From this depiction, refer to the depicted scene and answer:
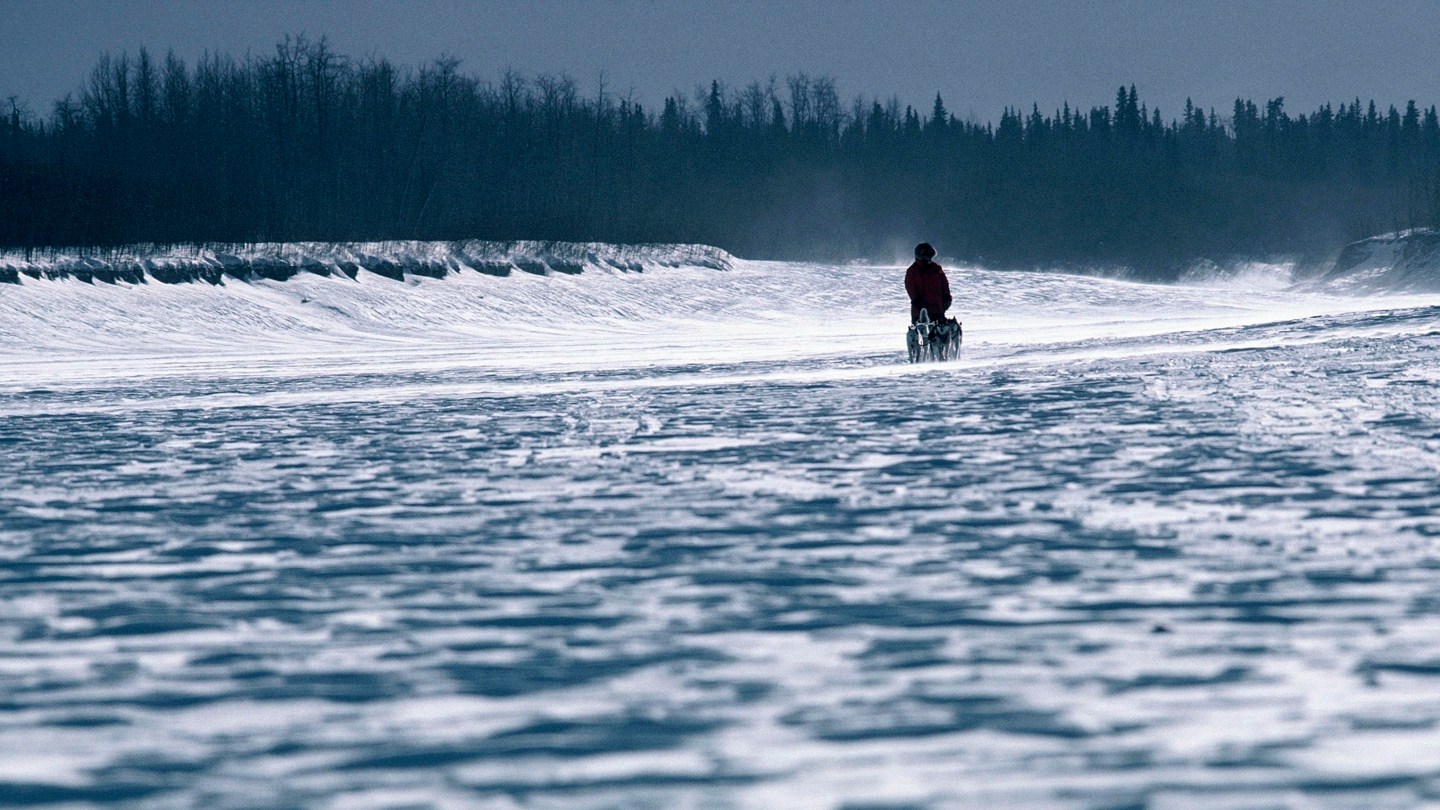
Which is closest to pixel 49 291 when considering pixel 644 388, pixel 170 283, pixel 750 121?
pixel 170 283

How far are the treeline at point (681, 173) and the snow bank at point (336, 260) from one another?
2.03 m

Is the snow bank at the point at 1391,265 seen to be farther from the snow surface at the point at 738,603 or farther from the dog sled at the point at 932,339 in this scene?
the snow surface at the point at 738,603

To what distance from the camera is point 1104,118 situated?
157 meters

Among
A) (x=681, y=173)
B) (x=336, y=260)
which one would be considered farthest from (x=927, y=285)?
(x=681, y=173)

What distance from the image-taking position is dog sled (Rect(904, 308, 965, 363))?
748 inches

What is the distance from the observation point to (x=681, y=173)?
11919 centimetres

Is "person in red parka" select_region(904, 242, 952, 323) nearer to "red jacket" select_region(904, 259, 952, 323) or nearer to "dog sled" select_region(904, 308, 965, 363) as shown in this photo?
"red jacket" select_region(904, 259, 952, 323)

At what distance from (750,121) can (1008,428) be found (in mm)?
123612

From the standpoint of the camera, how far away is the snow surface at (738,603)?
3.31 metres

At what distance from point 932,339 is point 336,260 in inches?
1081

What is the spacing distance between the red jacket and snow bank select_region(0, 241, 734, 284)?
24.1m

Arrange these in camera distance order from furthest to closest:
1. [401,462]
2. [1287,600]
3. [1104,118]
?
[1104,118]
[401,462]
[1287,600]

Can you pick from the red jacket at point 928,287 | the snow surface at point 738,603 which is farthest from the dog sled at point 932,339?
the snow surface at point 738,603

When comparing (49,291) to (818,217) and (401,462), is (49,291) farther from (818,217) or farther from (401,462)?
(818,217)
